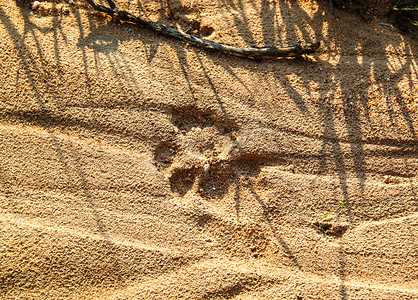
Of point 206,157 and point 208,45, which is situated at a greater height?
point 208,45

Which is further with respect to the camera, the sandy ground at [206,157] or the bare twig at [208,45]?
the bare twig at [208,45]

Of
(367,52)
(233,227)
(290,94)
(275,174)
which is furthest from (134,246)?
(367,52)

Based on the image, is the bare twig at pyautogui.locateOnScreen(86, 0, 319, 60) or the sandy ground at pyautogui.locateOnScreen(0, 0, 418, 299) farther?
the bare twig at pyautogui.locateOnScreen(86, 0, 319, 60)

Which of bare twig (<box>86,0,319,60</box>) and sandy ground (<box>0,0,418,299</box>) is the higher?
bare twig (<box>86,0,319,60</box>)

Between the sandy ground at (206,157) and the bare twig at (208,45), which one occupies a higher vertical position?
the bare twig at (208,45)

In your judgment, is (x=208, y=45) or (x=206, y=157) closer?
(x=206, y=157)
